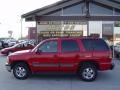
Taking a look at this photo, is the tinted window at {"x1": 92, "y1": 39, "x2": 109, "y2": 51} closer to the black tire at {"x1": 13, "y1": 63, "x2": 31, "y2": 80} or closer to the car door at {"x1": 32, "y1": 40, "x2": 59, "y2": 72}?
the car door at {"x1": 32, "y1": 40, "x2": 59, "y2": 72}

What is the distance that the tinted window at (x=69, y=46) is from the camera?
1259cm

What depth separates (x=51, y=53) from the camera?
495 inches

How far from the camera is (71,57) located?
12.5 m

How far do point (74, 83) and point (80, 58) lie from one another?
3.47 feet

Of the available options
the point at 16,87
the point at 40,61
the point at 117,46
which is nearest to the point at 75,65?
the point at 40,61

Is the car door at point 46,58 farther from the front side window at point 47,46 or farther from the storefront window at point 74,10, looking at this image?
the storefront window at point 74,10

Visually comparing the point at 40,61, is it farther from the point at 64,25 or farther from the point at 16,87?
the point at 64,25

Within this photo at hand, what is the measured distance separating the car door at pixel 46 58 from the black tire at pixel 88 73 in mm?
1061

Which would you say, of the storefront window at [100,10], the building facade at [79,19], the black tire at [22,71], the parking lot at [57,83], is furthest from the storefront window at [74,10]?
the black tire at [22,71]

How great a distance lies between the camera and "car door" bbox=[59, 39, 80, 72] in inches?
491

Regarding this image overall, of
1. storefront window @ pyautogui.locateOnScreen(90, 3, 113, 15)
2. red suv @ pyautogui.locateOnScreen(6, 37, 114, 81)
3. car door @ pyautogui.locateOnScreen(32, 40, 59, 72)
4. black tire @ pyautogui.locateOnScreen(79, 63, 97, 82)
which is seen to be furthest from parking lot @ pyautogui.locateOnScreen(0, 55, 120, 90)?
storefront window @ pyautogui.locateOnScreen(90, 3, 113, 15)

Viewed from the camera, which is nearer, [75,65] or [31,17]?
[75,65]

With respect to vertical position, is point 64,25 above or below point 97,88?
above

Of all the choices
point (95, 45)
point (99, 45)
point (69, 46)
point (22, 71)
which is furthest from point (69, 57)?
point (22, 71)
